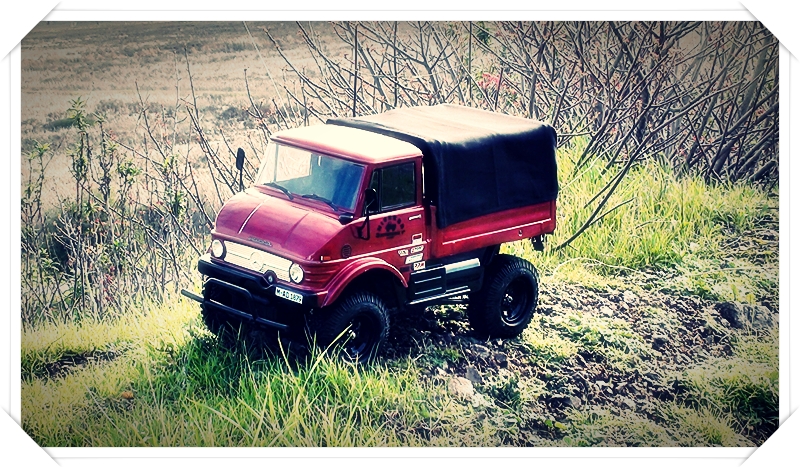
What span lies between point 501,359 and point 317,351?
4.40ft

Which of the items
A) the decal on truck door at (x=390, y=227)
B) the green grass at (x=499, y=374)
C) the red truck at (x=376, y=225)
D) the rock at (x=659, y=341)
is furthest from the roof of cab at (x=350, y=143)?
the rock at (x=659, y=341)

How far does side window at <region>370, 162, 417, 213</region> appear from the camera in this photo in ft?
22.4

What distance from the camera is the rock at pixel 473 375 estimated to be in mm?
7375

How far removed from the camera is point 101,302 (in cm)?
775

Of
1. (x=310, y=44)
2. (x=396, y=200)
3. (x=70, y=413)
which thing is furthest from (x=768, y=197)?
(x=70, y=413)

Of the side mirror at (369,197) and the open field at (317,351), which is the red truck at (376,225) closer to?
the side mirror at (369,197)

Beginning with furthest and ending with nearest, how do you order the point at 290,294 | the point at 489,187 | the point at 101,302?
the point at 101,302 < the point at 489,187 < the point at 290,294

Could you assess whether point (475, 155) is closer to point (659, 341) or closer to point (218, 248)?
point (218, 248)

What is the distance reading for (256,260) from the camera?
6816mm

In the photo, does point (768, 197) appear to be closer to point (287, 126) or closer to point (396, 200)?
point (396, 200)

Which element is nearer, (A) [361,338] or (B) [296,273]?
(B) [296,273]

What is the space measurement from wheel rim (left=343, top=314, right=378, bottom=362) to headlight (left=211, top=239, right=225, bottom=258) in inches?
36.3

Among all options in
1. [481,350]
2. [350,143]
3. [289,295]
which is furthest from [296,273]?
[481,350]
